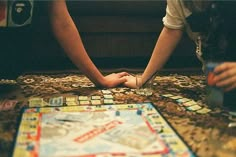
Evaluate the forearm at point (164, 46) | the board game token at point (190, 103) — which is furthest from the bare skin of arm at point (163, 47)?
the board game token at point (190, 103)

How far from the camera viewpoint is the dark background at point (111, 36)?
1.54 m

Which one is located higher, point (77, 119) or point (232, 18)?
point (232, 18)

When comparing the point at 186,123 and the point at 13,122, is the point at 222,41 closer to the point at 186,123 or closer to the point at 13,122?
the point at 186,123

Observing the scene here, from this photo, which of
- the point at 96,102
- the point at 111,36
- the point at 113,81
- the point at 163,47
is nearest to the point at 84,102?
the point at 96,102

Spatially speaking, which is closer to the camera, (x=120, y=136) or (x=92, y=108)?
(x=120, y=136)

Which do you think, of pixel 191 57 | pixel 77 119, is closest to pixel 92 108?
pixel 77 119

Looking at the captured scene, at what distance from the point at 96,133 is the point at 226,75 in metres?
0.38

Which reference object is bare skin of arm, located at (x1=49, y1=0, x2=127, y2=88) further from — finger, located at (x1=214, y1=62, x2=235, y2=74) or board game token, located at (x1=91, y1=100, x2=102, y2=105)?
finger, located at (x1=214, y1=62, x2=235, y2=74)

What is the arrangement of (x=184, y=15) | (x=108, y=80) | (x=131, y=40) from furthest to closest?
(x=131, y=40) < (x=108, y=80) < (x=184, y=15)

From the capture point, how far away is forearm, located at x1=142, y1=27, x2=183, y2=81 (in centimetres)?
114

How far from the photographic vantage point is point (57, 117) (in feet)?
3.04

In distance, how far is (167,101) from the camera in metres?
1.11

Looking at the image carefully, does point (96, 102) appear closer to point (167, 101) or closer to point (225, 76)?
point (167, 101)

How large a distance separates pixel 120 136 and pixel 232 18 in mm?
472
